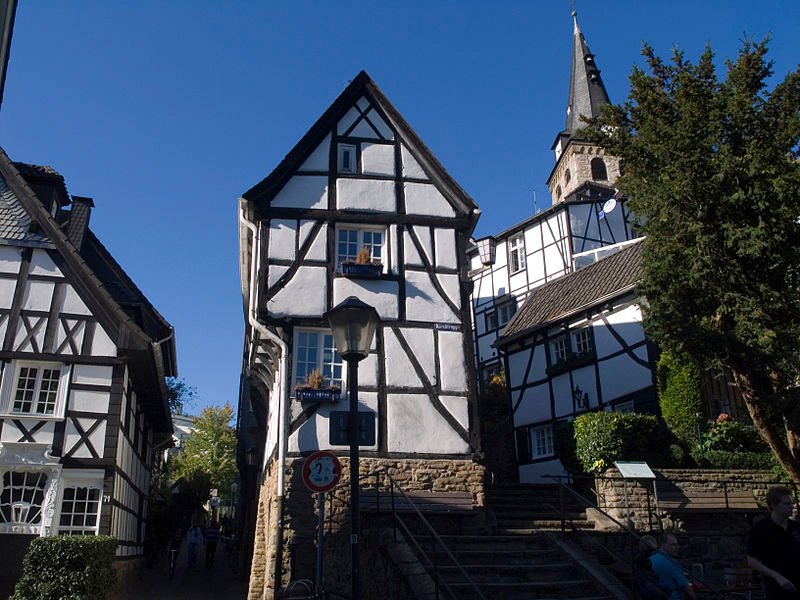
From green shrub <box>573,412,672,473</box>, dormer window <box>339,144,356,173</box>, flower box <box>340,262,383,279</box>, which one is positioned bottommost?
green shrub <box>573,412,672,473</box>

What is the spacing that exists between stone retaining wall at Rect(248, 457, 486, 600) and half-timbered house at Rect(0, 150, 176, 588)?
4326 mm

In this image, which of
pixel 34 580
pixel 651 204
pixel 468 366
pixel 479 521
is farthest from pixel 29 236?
pixel 651 204

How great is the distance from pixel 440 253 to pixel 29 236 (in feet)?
32.6

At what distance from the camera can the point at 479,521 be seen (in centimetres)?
1377

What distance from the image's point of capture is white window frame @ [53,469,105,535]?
15.8 meters

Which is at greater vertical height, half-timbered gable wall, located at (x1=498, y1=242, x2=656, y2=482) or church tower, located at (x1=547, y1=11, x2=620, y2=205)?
church tower, located at (x1=547, y1=11, x2=620, y2=205)

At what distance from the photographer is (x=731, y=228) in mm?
13180

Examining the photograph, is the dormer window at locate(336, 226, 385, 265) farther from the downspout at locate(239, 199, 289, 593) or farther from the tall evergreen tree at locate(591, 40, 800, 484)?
the tall evergreen tree at locate(591, 40, 800, 484)

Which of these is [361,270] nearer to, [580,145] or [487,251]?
[487,251]

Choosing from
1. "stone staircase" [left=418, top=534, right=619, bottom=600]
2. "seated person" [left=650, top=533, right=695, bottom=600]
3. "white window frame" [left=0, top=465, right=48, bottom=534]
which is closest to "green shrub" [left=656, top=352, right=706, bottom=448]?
"stone staircase" [left=418, top=534, right=619, bottom=600]

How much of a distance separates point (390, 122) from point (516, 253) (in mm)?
18950

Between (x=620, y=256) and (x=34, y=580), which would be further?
(x=620, y=256)

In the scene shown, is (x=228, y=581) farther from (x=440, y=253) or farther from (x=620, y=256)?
(x=620, y=256)

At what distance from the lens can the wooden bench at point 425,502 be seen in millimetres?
13188
